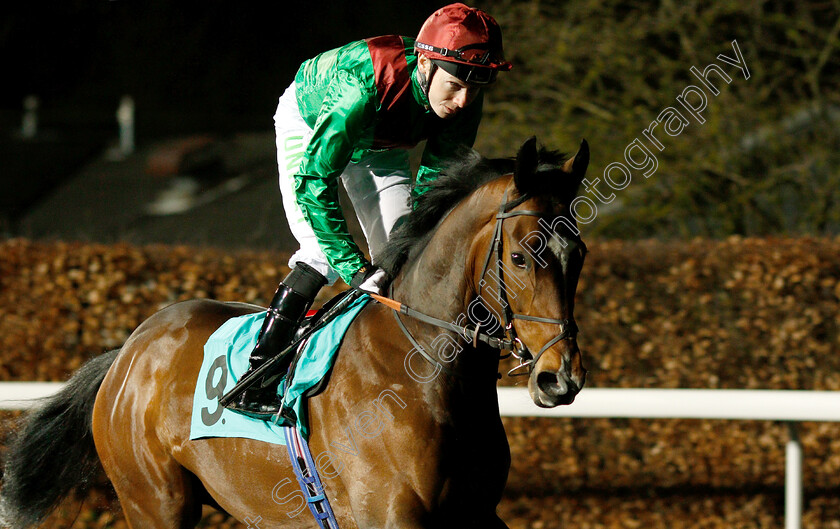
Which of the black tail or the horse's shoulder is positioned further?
the black tail

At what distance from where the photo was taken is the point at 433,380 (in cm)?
229

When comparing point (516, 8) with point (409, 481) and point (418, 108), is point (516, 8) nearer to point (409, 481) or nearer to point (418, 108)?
point (418, 108)

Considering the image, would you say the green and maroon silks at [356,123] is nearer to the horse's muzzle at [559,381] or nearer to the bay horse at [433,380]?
the bay horse at [433,380]

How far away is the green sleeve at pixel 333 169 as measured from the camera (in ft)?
8.07

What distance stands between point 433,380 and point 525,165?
60 centimetres

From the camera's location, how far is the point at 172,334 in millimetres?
2980

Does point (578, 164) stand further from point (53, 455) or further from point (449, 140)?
point (53, 455)

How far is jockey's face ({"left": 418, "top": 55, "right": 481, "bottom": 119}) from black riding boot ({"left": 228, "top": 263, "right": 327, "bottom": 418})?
624mm

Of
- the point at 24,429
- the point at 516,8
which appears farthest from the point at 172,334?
the point at 516,8

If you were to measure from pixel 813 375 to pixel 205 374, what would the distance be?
302 cm

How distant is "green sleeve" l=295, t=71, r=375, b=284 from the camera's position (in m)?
2.46

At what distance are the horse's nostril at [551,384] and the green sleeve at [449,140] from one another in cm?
92

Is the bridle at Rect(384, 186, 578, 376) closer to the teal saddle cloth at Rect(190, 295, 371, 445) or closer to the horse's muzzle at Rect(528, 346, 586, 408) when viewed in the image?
the horse's muzzle at Rect(528, 346, 586, 408)

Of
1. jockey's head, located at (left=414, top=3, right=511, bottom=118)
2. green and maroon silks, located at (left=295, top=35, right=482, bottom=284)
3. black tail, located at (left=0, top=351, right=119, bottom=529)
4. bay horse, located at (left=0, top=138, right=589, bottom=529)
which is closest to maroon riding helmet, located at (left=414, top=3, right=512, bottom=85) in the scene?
jockey's head, located at (left=414, top=3, right=511, bottom=118)
